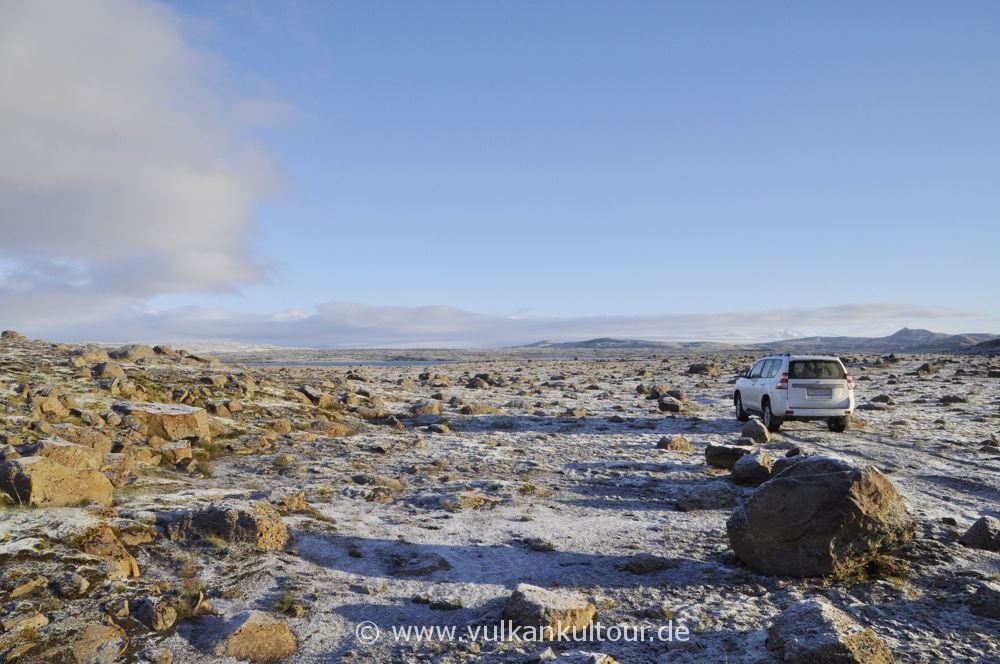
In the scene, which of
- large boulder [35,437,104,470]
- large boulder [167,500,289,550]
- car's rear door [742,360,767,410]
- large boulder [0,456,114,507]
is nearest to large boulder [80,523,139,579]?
large boulder [167,500,289,550]

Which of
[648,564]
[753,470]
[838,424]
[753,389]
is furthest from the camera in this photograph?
[753,389]

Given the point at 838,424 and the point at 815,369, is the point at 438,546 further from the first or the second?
the point at 838,424

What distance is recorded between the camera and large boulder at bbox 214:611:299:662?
211 inches

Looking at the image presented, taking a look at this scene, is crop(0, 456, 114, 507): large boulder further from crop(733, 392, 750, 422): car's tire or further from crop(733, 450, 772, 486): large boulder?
crop(733, 392, 750, 422): car's tire

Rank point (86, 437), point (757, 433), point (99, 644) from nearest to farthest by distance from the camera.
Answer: point (99, 644) < point (86, 437) < point (757, 433)

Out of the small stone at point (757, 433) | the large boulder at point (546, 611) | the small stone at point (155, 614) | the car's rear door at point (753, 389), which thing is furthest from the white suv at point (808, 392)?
the small stone at point (155, 614)

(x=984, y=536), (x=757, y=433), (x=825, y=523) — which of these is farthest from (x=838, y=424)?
(x=825, y=523)

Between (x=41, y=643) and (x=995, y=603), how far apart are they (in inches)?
339

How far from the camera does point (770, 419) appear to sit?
665 inches

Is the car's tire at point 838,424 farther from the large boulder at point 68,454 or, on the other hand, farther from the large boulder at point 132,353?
the large boulder at point 132,353

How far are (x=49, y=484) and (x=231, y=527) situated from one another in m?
2.34

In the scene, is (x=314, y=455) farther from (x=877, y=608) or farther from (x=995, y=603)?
(x=995, y=603)

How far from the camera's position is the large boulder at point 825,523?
6.57 m

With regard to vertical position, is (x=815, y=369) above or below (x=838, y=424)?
above
